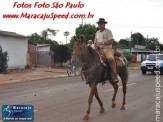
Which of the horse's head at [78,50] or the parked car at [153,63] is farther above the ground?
the horse's head at [78,50]

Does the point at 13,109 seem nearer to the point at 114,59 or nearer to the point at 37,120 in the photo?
the point at 37,120

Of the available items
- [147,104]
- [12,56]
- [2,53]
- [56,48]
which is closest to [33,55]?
[56,48]

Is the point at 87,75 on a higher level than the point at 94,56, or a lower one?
lower

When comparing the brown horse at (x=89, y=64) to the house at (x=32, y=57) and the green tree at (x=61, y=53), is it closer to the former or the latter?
the house at (x=32, y=57)

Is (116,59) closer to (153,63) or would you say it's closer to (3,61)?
(153,63)

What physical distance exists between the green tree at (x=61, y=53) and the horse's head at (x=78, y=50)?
26.4 meters

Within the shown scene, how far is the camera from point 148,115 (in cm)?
777

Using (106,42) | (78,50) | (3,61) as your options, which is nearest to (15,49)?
(3,61)

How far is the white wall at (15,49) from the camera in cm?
2659

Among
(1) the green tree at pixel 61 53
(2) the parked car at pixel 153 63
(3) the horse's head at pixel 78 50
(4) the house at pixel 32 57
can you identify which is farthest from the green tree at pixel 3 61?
(3) the horse's head at pixel 78 50

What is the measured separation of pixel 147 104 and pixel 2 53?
58.9 ft

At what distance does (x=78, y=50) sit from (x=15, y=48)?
72.4ft

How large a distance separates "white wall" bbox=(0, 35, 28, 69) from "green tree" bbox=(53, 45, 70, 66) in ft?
17.1

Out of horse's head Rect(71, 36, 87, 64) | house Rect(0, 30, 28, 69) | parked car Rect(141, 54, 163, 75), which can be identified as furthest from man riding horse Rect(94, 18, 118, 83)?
house Rect(0, 30, 28, 69)
